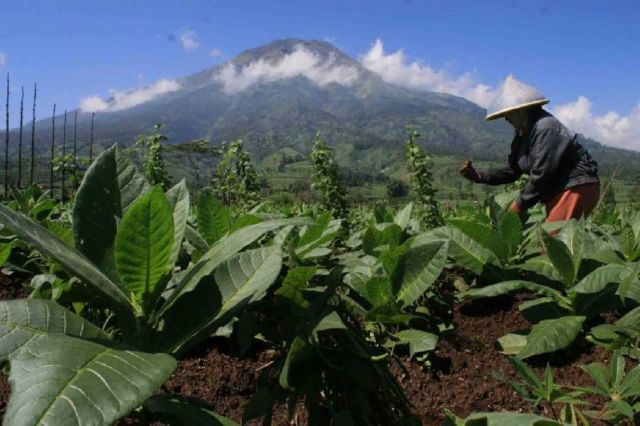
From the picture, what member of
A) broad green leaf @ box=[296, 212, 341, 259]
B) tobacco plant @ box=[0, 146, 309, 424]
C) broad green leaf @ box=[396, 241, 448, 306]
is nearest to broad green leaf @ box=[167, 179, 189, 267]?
tobacco plant @ box=[0, 146, 309, 424]

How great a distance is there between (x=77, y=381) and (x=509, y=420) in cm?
77

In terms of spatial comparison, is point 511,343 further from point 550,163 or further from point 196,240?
point 550,163

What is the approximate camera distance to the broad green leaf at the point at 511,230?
2490 millimetres

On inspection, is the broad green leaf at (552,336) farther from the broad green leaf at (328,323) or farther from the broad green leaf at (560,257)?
the broad green leaf at (328,323)

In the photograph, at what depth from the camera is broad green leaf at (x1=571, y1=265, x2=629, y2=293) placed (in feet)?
6.22

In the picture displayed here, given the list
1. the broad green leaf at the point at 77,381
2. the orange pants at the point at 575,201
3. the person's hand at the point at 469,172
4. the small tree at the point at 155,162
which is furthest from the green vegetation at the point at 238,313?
the small tree at the point at 155,162

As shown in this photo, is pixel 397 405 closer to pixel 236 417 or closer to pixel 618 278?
pixel 236 417

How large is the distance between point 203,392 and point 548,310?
1.35 metres

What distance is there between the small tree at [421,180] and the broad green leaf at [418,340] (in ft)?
27.1

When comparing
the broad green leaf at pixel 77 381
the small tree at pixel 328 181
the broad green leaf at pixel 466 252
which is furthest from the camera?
the small tree at pixel 328 181

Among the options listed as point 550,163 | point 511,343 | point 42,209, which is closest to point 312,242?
point 511,343

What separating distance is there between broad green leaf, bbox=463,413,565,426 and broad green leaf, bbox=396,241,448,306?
0.53 m

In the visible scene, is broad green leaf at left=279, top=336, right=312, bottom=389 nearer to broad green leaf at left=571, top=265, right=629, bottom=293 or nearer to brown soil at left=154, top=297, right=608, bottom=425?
brown soil at left=154, top=297, right=608, bottom=425

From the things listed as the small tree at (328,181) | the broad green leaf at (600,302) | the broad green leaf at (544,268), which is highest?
the broad green leaf at (544,268)
